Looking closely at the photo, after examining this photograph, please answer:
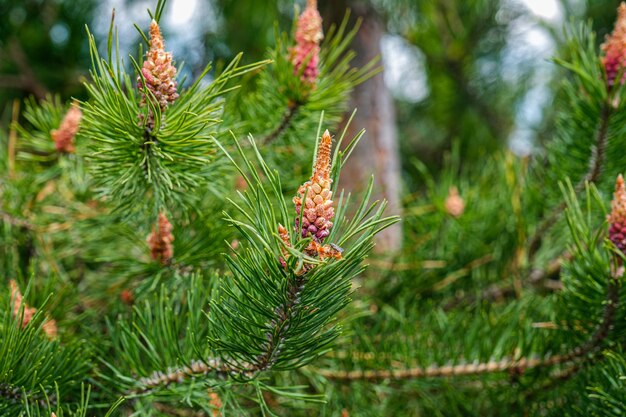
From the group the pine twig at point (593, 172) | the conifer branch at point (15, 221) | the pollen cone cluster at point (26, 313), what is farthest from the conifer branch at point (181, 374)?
the pine twig at point (593, 172)

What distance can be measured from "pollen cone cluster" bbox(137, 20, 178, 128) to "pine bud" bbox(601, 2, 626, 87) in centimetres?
43

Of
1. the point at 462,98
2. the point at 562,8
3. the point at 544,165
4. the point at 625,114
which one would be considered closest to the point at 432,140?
the point at 462,98

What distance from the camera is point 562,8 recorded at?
54.8 inches

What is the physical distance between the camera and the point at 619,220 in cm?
48

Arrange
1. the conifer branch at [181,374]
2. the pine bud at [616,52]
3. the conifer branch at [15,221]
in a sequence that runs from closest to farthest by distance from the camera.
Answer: the conifer branch at [181,374] < the pine bud at [616,52] < the conifer branch at [15,221]

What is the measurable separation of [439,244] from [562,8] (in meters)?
0.85

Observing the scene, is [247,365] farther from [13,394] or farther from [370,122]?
[370,122]

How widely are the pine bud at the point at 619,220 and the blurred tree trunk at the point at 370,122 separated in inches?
18.4

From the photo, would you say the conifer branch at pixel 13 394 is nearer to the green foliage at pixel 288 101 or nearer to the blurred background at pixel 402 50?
the green foliage at pixel 288 101

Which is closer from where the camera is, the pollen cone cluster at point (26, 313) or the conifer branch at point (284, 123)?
the pollen cone cluster at point (26, 313)

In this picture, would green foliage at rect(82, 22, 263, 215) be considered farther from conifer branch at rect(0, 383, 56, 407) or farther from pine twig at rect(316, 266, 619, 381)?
pine twig at rect(316, 266, 619, 381)

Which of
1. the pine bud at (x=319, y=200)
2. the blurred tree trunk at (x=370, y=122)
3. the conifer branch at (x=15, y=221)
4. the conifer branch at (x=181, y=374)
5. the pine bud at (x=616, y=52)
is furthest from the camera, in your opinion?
the blurred tree trunk at (x=370, y=122)

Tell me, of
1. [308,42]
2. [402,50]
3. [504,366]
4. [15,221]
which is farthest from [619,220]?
[402,50]

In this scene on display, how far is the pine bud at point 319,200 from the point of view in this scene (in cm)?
35
